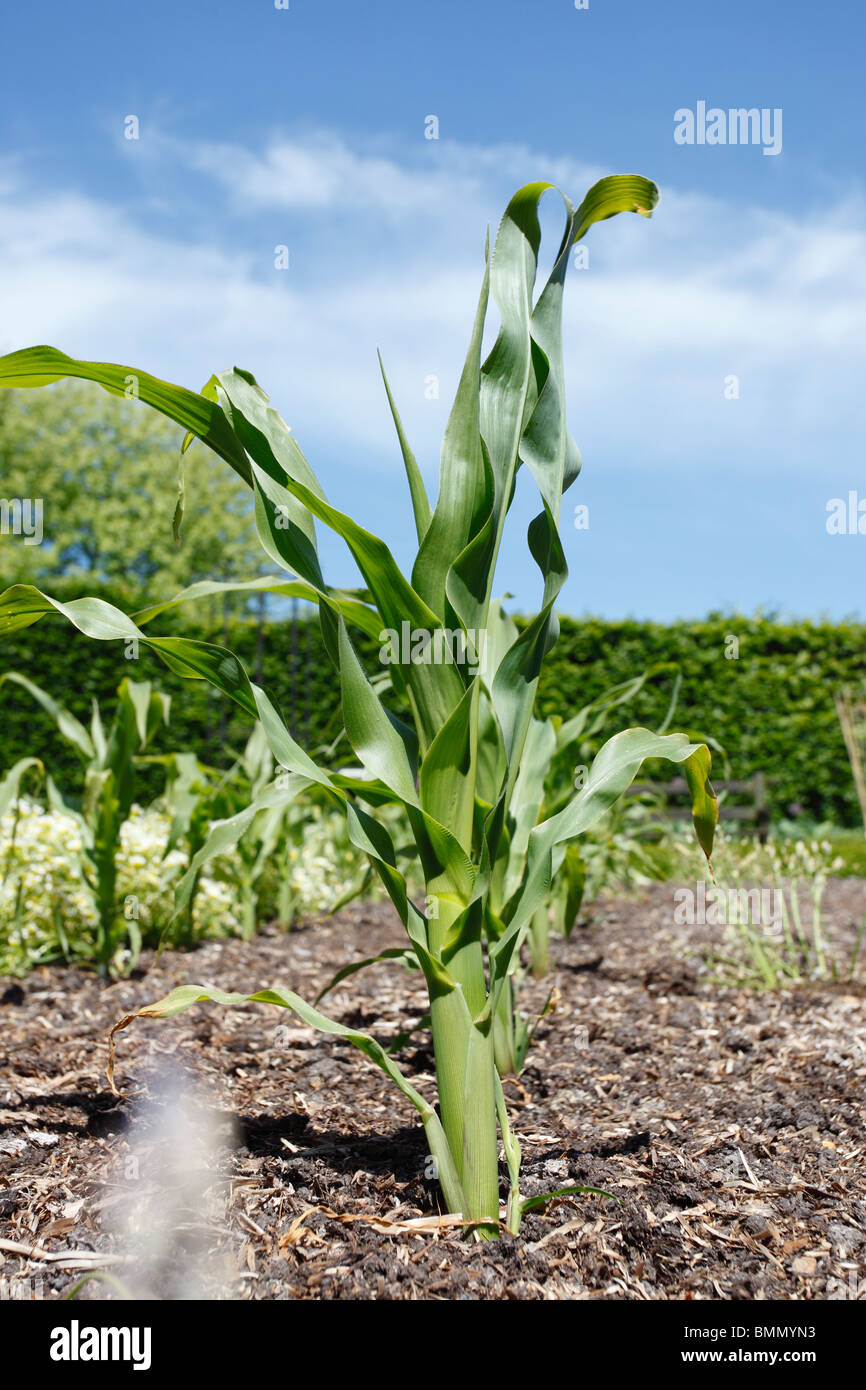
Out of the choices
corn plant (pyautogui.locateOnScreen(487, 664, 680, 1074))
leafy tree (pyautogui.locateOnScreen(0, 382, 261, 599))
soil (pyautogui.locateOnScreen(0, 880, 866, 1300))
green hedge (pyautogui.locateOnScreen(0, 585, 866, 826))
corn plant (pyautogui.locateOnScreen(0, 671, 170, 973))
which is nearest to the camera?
soil (pyautogui.locateOnScreen(0, 880, 866, 1300))

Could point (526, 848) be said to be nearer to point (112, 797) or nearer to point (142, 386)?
point (142, 386)

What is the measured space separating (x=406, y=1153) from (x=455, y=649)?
2.97ft

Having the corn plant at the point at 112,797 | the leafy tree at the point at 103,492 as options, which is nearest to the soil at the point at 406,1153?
the corn plant at the point at 112,797

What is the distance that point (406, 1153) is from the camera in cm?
161

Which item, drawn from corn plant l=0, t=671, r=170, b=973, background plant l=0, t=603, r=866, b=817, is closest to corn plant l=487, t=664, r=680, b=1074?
corn plant l=0, t=671, r=170, b=973

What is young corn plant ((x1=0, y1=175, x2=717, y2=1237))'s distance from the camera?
1.33 m

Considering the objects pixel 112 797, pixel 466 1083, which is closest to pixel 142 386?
pixel 466 1083

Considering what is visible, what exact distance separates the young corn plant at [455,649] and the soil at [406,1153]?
15 cm

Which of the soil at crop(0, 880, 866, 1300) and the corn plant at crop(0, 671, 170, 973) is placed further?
the corn plant at crop(0, 671, 170, 973)

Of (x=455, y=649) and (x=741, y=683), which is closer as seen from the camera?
(x=455, y=649)

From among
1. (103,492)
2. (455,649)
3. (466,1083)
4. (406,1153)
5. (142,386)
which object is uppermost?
(103,492)

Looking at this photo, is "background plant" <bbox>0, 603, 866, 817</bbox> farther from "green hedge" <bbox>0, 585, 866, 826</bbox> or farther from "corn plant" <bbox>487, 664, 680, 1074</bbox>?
"corn plant" <bbox>487, 664, 680, 1074</bbox>

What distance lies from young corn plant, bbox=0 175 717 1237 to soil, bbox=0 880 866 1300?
0.15 meters
